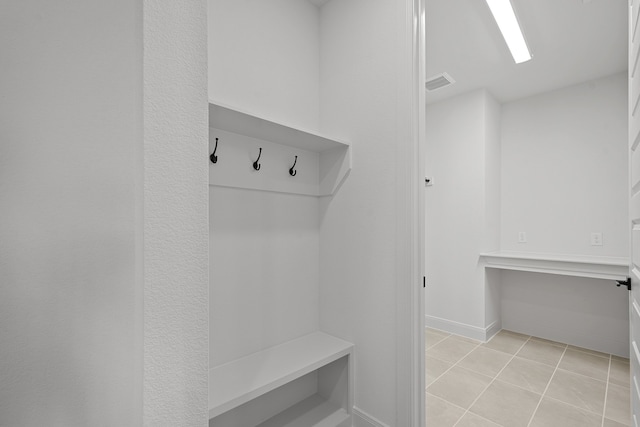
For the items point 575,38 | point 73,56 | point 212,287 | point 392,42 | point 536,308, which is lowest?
point 536,308

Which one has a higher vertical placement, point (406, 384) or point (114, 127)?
point (114, 127)

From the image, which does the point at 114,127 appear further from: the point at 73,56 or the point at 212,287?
the point at 212,287

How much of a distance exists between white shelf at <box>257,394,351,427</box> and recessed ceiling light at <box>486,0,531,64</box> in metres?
2.53

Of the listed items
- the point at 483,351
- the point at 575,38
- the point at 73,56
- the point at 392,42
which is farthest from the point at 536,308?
the point at 73,56

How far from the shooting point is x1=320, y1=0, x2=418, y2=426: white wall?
147 centimetres

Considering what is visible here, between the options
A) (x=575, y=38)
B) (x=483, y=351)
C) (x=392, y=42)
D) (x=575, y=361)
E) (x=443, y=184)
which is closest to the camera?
(x=392, y=42)

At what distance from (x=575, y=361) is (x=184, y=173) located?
335 cm

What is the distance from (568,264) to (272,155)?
8.65 feet

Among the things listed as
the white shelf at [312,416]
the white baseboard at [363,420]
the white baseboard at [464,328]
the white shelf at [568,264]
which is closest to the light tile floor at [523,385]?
the white baseboard at [464,328]

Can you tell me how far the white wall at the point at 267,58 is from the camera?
4.68 ft

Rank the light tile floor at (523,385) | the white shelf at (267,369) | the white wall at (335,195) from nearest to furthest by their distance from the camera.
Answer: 1. the white shelf at (267,369)
2. the white wall at (335,195)
3. the light tile floor at (523,385)

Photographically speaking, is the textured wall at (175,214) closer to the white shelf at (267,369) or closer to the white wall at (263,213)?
the white shelf at (267,369)

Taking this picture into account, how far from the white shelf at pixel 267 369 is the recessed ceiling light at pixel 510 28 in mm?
2209

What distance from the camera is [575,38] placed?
87.1 inches
